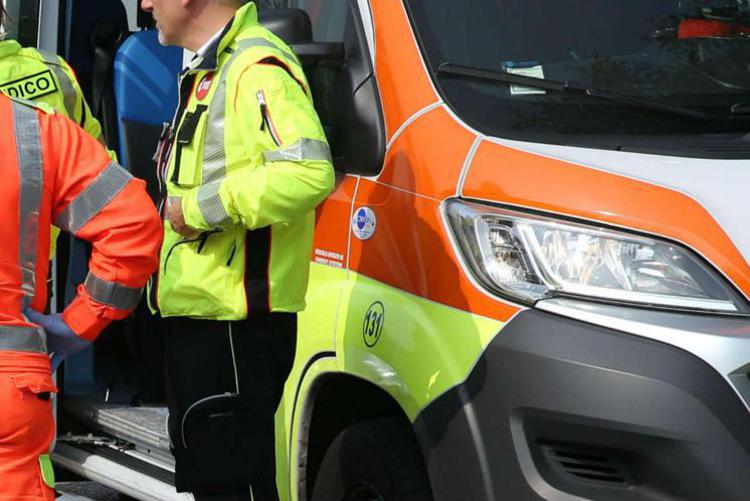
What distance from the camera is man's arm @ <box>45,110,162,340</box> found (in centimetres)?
258

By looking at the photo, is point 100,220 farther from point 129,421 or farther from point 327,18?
point 129,421

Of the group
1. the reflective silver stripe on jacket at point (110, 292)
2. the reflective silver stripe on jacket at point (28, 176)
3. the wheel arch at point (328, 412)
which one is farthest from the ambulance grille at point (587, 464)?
the reflective silver stripe on jacket at point (28, 176)

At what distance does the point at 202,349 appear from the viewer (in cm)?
335

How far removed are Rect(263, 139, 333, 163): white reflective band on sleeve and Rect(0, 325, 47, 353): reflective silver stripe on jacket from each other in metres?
0.78

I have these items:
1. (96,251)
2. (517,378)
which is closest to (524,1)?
(517,378)

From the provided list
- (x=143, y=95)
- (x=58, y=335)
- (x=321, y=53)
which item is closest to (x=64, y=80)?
(x=143, y=95)

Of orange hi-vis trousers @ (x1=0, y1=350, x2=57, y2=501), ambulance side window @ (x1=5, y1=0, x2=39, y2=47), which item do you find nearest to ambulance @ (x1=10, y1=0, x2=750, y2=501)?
orange hi-vis trousers @ (x1=0, y1=350, x2=57, y2=501)

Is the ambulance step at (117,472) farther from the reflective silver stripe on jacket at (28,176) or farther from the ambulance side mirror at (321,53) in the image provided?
the reflective silver stripe on jacket at (28,176)

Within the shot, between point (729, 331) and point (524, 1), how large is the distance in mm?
1147

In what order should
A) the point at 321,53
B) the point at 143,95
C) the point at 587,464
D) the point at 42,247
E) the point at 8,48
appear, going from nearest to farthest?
the point at 42,247 → the point at 587,464 → the point at 321,53 → the point at 8,48 → the point at 143,95

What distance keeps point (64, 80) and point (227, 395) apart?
179 cm

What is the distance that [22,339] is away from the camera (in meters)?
2.52

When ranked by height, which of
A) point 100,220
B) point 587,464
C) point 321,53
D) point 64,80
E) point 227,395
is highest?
point 321,53

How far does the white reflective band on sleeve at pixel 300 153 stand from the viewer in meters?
3.14
